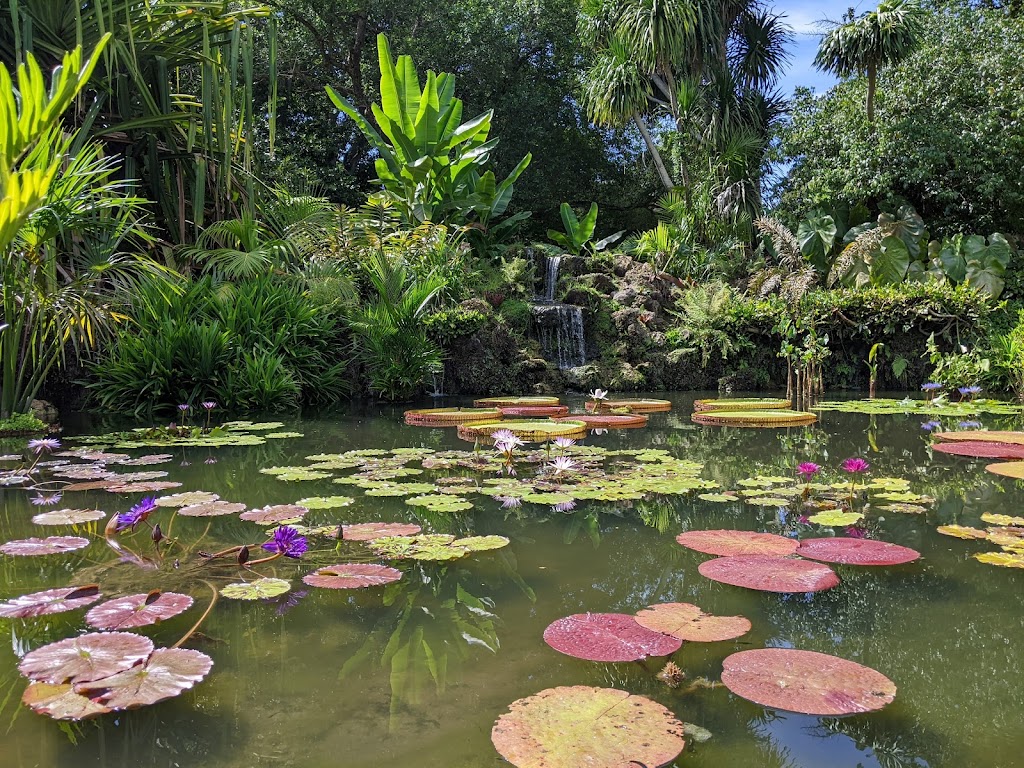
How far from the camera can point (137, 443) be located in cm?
481

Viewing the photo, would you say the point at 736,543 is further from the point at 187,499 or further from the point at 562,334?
the point at 562,334

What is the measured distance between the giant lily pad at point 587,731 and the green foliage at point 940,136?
14.3 meters

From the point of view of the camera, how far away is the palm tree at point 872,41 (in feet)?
42.6

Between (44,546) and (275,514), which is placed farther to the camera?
(275,514)

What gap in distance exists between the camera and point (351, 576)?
6.86ft

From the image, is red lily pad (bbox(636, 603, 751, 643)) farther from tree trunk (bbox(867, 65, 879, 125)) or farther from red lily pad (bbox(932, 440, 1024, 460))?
tree trunk (bbox(867, 65, 879, 125))

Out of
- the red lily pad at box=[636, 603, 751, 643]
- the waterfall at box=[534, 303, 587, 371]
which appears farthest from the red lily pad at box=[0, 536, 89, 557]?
the waterfall at box=[534, 303, 587, 371]

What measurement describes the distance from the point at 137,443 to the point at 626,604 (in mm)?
4030

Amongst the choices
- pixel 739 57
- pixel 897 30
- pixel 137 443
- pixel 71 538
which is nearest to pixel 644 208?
pixel 739 57

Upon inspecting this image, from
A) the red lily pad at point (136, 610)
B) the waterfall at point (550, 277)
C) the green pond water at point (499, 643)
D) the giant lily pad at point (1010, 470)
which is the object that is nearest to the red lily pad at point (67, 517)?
the green pond water at point (499, 643)

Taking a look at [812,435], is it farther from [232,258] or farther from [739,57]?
[739,57]

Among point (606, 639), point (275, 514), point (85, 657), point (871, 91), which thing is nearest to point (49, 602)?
point (85, 657)

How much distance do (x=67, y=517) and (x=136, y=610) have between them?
1.27 metres

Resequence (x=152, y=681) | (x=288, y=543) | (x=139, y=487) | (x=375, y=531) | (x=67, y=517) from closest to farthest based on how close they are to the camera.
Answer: (x=152, y=681) → (x=288, y=543) → (x=375, y=531) → (x=67, y=517) → (x=139, y=487)
